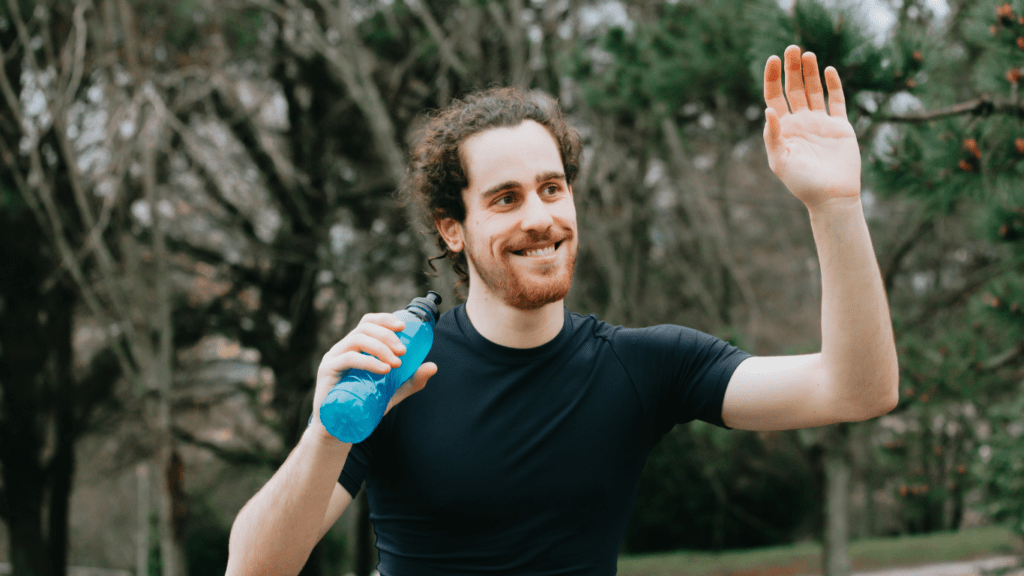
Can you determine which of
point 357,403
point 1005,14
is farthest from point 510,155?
point 1005,14

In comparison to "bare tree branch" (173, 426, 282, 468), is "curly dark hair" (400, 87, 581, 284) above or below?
above

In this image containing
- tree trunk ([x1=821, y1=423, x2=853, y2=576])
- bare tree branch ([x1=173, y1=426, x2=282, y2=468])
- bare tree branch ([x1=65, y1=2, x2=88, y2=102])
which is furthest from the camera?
bare tree branch ([x1=173, y1=426, x2=282, y2=468])

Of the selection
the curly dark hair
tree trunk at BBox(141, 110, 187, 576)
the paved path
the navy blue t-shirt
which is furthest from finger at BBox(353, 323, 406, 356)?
the paved path

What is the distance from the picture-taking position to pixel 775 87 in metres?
1.50

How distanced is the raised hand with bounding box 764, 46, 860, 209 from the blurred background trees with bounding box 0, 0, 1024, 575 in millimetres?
1361

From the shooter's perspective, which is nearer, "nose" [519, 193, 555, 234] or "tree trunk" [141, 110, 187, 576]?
"nose" [519, 193, 555, 234]

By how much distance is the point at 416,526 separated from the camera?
1.57 metres

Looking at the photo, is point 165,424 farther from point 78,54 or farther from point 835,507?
point 835,507

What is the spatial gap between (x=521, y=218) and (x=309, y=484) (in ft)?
2.26

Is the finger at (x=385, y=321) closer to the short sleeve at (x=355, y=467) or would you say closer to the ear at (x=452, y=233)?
the short sleeve at (x=355, y=467)

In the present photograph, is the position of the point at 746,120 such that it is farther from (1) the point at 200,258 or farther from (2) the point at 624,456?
(1) the point at 200,258

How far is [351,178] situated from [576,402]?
741cm

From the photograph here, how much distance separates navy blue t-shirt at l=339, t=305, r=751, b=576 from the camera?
5.02 ft

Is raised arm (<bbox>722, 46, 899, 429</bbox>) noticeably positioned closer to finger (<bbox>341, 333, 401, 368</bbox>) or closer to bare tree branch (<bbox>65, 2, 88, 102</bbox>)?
finger (<bbox>341, 333, 401, 368</bbox>)
